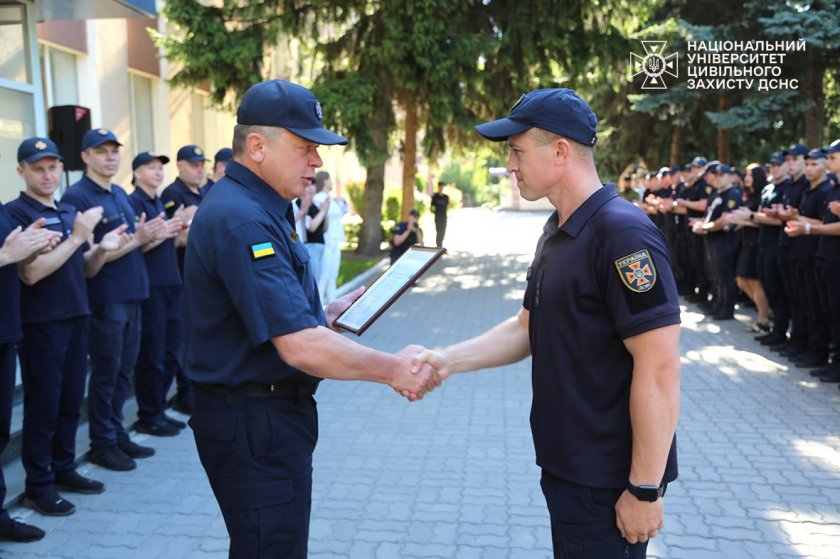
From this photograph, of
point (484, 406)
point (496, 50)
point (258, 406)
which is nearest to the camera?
point (258, 406)

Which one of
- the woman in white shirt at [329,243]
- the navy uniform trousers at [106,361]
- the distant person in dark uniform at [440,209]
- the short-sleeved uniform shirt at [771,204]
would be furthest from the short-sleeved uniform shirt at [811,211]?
the distant person in dark uniform at [440,209]

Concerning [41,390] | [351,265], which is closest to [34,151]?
[41,390]

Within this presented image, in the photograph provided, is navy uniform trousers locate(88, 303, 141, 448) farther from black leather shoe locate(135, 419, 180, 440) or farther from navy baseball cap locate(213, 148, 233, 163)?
navy baseball cap locate(213, 148, 233, 163)

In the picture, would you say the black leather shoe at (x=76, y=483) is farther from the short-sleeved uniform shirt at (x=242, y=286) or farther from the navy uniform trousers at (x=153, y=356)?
the short-sleeved uniform shirt at (x=242, y=286)

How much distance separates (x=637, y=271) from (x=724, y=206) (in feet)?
30.7

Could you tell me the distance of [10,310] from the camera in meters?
4.20

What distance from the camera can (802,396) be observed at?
7.28 meters

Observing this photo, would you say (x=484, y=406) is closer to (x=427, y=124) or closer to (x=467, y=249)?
(x=427, y=124)

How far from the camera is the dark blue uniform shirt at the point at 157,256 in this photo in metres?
6.20

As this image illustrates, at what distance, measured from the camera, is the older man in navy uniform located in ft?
7.95

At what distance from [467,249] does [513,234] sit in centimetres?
675

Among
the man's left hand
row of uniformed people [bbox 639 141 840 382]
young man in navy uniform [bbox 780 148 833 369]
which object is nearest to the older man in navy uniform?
the man's left hand

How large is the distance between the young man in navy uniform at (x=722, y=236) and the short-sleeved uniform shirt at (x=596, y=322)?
894 centimetres

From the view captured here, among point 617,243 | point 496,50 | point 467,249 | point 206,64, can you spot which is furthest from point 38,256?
point 467,249
